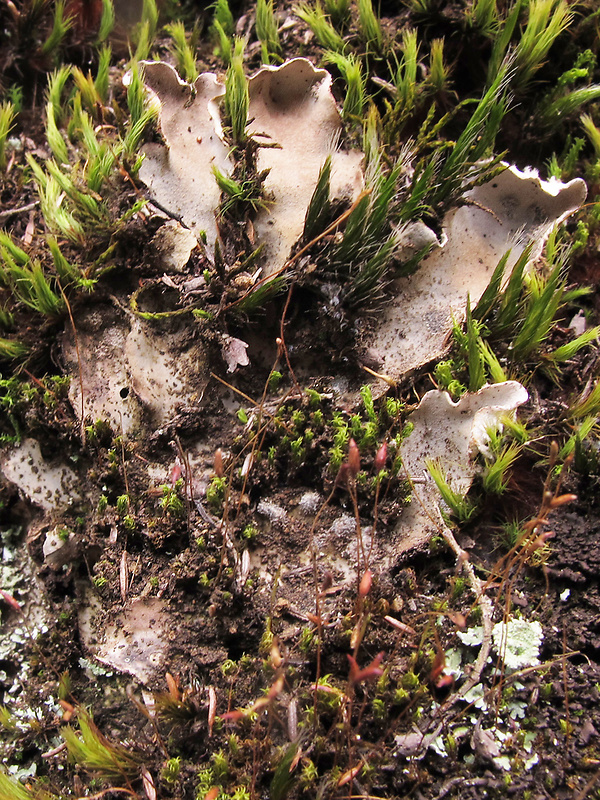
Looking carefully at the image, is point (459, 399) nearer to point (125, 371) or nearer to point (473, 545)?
point (473, 545)

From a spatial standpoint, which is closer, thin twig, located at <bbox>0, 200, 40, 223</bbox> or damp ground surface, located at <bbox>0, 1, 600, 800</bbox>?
damp ground surface, located at <bbox>0, 1, 600, 800</bbox>

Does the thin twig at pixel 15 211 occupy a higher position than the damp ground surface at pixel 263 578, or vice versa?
the thin twig at pixel 15 211

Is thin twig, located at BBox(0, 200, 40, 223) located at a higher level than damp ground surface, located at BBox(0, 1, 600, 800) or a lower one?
higher

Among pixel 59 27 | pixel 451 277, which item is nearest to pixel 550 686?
pixel 451 277

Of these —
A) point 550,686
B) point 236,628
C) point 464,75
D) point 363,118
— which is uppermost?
point 464,75

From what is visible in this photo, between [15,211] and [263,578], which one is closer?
[263,578]

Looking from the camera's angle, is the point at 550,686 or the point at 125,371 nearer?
the point at 550,686

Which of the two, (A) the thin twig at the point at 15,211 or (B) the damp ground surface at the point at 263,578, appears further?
(A) the thin twig at the point at 15,211

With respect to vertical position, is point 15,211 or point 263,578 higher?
point 15,211
